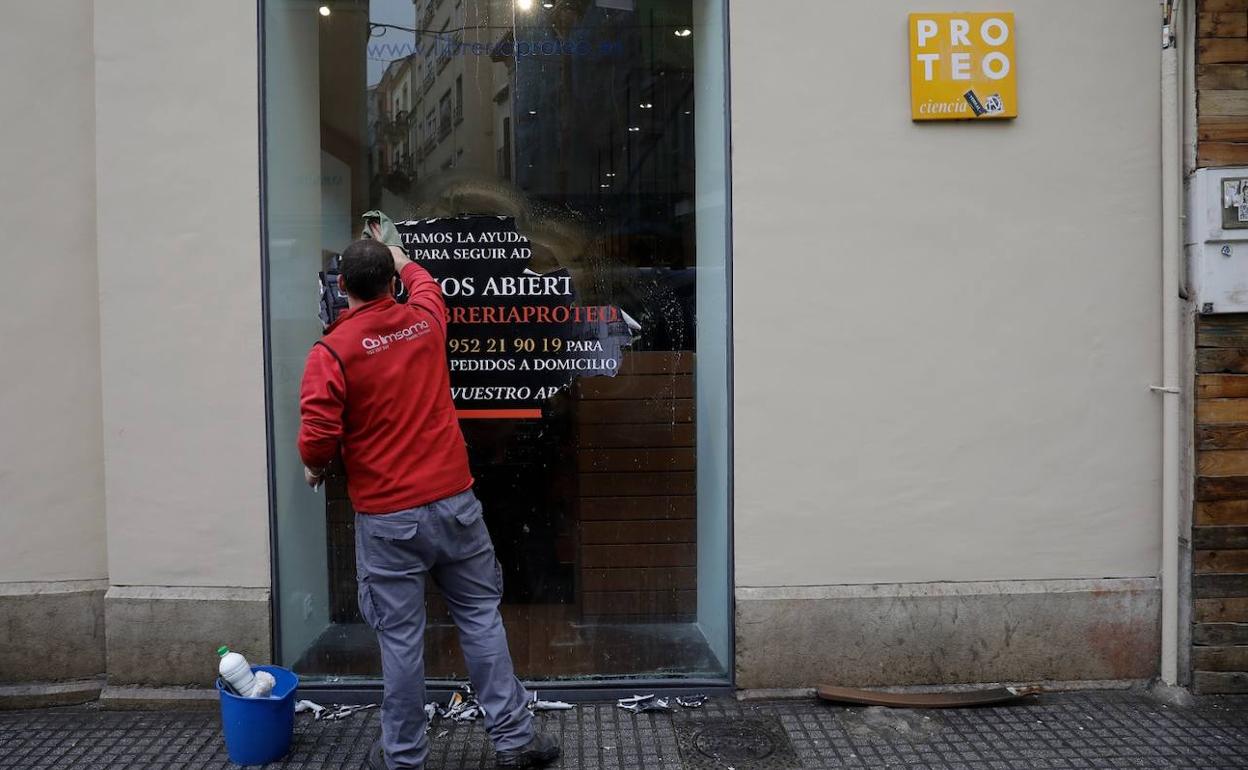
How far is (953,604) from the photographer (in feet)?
16.6

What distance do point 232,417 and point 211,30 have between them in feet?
6.05

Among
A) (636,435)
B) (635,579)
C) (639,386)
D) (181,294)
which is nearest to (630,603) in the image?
(635,579)

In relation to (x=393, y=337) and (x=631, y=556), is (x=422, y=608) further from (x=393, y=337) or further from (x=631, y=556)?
(x=631, y=556)

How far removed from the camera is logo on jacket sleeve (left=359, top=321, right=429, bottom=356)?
4.11 meters

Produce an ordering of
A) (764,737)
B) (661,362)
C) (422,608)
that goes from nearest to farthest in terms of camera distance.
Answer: (422,608), (764,737), (661,362)

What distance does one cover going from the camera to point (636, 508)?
17.4 feet

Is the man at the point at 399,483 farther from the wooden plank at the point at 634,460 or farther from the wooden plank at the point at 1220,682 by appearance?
the wooden plank at the point at 1220,682

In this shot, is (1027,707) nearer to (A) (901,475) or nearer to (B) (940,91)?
(A) (901,475)

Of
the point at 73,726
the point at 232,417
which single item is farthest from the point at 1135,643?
the point at 73,726

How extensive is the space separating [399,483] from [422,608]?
55 centimetres

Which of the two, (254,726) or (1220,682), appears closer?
(254,726)

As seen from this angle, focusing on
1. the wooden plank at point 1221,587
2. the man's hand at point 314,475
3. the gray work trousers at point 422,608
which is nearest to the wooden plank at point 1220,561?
the wooden plank at point 1221,587

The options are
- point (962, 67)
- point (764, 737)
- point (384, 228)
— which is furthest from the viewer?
point (962, 67)

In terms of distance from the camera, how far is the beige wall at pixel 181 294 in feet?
16.2
